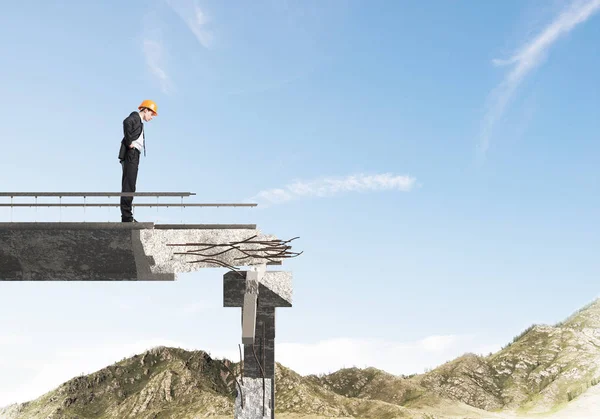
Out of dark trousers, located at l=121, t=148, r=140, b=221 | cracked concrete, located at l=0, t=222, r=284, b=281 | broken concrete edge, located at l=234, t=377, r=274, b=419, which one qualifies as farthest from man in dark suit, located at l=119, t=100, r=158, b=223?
broken concrete edge, located at l=234, t=377, r=274, b=419

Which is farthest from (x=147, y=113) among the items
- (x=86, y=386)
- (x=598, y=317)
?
(x=598, y=317)

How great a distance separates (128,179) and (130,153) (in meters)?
0.41

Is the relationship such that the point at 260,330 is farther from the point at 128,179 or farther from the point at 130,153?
the point at 130,153

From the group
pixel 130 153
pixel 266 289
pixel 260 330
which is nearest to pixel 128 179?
pixel 130 153

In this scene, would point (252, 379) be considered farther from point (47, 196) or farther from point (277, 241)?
point (47, 196)

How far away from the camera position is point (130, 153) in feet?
33.5

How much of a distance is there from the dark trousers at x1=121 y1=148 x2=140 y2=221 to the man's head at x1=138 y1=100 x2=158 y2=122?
594mm

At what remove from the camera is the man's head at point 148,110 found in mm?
10430

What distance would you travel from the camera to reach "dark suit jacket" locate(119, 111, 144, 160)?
10117 mm

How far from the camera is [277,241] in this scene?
973 centimetres

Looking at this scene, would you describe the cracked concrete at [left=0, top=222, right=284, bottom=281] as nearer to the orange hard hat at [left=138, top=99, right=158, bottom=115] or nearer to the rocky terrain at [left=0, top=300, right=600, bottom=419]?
the orange hard hat at [left=138, top=99, right=158, bottom=115]

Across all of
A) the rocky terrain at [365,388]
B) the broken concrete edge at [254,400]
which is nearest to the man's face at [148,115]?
the broken concrete edge at [254,400]

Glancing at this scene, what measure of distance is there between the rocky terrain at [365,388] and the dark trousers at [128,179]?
87.8 ft

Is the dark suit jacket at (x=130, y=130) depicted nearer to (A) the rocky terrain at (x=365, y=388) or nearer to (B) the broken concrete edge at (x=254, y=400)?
(B) the broken concrete edge at (x=254, y=400)
